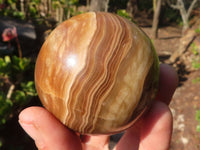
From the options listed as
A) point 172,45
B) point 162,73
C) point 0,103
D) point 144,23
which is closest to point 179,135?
point 162,73

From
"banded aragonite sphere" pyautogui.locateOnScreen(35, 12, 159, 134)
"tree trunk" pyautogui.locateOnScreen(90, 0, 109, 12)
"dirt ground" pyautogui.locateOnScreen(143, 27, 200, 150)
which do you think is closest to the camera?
"banded aragonite sphere" pyautogui.locateOnScreen(35, 12, 159, 134)

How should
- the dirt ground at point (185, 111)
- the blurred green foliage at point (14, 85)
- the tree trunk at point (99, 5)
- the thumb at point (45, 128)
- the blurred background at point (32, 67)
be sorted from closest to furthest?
the thumb at point (45, 128) → the blurred green foliage at point (14, 85) → the blurred background at point (32, 67) → the dirt ground at point (185, 111) → the tree trunk at point (99, 5)

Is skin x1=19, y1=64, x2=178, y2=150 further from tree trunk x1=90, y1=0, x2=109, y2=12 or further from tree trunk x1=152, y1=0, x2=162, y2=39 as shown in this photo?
tree trunk x1=152, y1=0, x2=162, y2=39

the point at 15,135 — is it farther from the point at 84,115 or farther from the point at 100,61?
the point at 100,61

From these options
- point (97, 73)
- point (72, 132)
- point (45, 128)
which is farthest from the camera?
point (72, 132)

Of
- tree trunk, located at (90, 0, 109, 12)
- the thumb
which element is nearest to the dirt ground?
tree trunk, located at (90, 0, 109, 12)

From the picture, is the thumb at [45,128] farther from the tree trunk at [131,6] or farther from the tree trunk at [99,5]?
the tree trunk at [131,6]

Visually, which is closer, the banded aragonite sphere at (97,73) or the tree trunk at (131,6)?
the banded aragonite sphere at (97,73)

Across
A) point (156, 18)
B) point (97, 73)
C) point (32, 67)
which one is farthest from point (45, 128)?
point (156, 18)

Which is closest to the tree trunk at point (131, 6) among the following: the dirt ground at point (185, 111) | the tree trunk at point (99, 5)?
the dirt ground at point (185, 111)

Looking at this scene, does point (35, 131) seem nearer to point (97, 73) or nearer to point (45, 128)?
point (45, 128)
